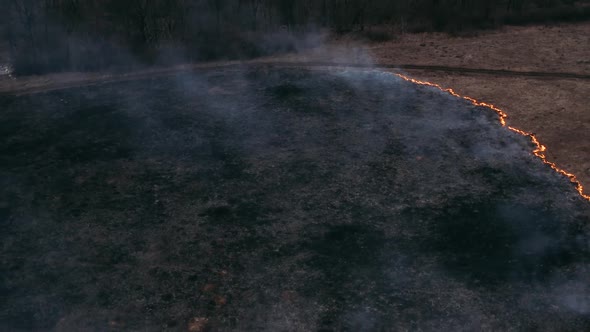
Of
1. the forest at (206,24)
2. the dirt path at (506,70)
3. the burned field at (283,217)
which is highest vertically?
the forest at (206,24)

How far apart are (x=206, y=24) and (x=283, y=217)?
50.3 feet

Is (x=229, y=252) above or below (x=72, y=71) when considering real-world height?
below

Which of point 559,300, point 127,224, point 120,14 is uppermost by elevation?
point 120,14

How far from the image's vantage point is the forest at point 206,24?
22.5 metres

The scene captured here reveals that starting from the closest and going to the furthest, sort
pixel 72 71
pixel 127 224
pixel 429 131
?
pixel 127 224, pixel 429 131, pixel 72 71

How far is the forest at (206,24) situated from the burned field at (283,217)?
460 centimetres

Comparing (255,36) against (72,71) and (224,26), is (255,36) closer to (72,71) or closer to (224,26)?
(224,26)

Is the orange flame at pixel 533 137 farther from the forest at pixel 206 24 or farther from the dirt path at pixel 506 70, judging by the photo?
the forest at pixel 206 24

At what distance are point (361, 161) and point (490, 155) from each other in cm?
327

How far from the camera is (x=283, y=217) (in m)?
12.3

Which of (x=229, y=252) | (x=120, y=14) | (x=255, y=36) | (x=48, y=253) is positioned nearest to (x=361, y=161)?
(x=229, y=252)

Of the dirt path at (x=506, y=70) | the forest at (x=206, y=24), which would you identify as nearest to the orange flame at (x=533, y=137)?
the dirt path at (x=506, y=70)

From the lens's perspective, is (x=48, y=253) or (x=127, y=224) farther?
(x=127, y=224)

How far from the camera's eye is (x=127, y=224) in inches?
480
